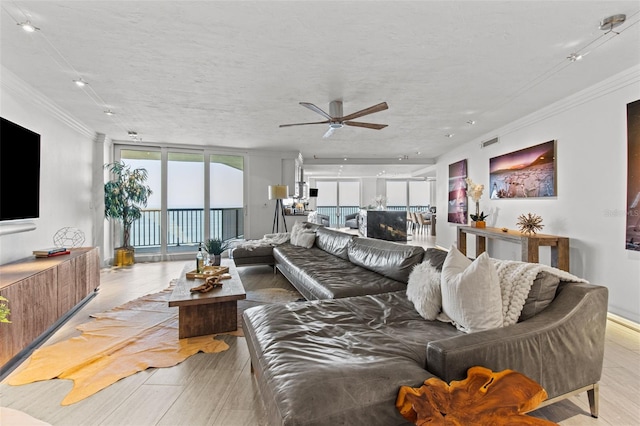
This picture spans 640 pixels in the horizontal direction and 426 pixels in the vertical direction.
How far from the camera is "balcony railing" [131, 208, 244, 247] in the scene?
684 centimetres

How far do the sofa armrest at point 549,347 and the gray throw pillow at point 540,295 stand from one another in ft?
0.10

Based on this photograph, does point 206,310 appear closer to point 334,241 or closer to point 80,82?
point 334,241

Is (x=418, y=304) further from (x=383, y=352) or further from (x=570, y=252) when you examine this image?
(x=570, y=252)

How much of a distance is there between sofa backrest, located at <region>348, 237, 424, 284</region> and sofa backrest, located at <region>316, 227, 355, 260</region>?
17 centimetres

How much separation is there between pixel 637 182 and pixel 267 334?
12.4 feet

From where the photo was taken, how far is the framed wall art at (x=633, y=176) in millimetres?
2992

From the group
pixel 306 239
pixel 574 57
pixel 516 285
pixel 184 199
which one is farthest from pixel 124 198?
pixel 574 57

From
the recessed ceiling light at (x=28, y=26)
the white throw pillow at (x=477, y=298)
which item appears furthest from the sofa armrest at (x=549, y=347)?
the recessed ceiling light at (x=28, y=26)

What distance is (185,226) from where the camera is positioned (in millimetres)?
7098

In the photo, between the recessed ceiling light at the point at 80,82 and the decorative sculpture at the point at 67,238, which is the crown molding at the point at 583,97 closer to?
the recessed ceiling light at the point at 80,82

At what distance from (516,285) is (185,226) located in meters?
6.87

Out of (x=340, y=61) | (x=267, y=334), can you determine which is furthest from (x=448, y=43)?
(x=267, y=334)

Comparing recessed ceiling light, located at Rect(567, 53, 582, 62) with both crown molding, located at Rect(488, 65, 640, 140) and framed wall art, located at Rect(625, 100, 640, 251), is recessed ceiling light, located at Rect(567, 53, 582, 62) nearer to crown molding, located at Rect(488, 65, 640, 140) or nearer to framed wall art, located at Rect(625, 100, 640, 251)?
crown molding, located at Rect(488, 65, 640, 140)

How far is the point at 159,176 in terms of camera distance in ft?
21.5
